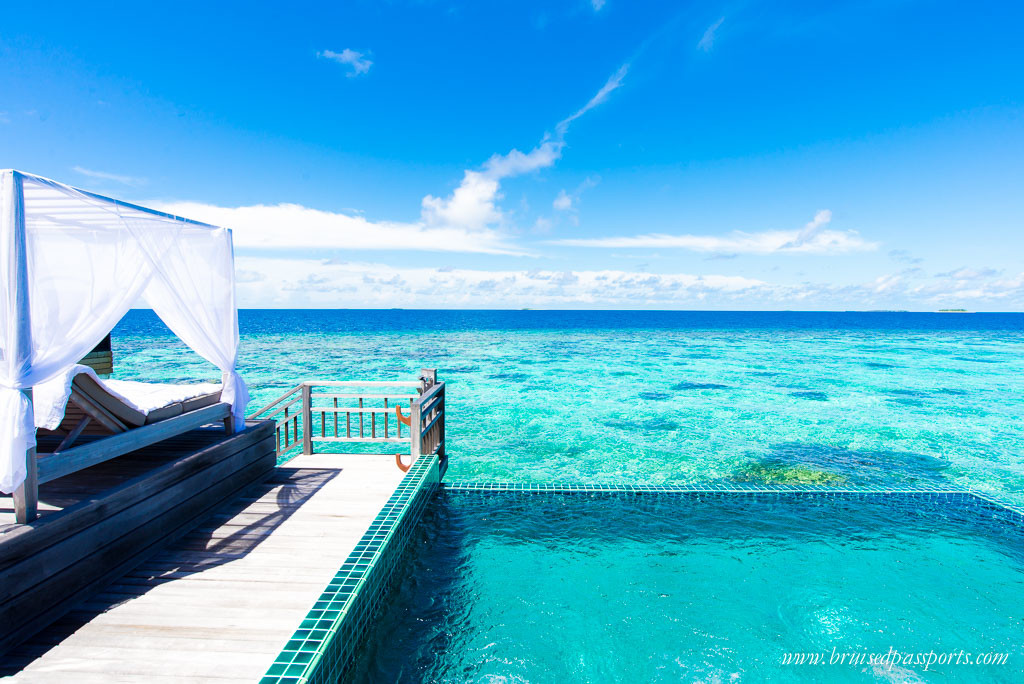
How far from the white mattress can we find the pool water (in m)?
2.79

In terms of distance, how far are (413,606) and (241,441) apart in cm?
253

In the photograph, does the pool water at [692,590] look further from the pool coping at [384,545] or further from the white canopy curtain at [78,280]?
the white canopy curtain at [78,280]

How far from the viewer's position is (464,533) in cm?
603

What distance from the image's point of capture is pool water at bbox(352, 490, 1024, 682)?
157 inches

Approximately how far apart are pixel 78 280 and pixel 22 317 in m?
0.55

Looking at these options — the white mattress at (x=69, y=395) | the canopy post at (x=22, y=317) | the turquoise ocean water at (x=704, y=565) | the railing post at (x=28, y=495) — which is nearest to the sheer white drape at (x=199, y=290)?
the white mattress at (x=69, y=395)

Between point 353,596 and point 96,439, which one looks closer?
point 353,596

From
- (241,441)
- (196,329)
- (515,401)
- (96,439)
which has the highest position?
(196,329)

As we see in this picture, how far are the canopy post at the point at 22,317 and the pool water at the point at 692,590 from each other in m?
2.43

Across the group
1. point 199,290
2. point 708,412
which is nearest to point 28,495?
point 199,290

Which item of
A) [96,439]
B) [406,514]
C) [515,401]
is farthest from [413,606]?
[515,401]

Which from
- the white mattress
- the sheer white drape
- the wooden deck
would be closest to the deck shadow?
the wooden deck

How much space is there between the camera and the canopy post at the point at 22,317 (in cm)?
288

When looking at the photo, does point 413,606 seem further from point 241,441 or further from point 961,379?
point 961,379
